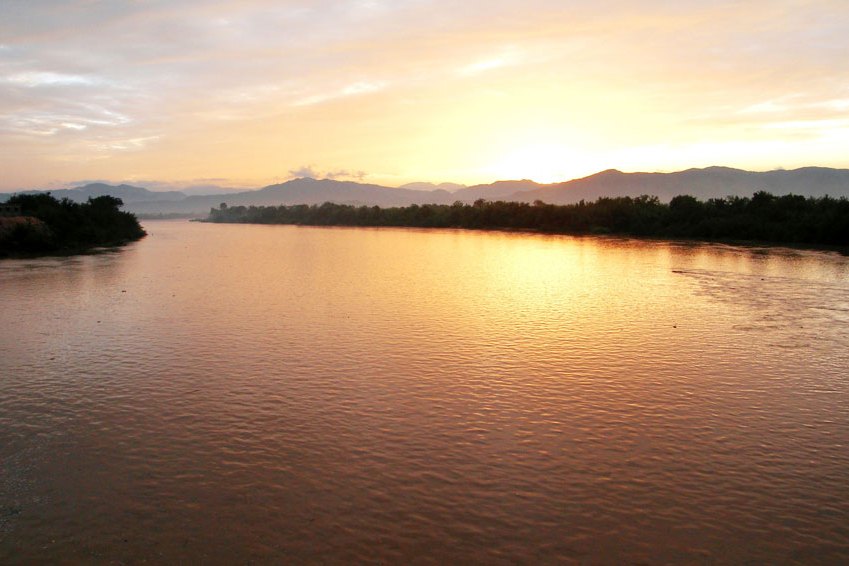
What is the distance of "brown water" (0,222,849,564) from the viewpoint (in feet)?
40.1

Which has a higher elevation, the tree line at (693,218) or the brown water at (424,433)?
the tree line at (693,218)

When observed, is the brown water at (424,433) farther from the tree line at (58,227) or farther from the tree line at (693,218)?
the tree line at (693,218)

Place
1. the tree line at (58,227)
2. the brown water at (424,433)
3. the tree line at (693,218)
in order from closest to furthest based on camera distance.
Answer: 1. the brown water at (424,433)
2. the tree line at (58,227)
3. the tree line at (693,218)

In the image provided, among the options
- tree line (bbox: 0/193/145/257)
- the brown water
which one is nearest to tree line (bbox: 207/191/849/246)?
the brown water

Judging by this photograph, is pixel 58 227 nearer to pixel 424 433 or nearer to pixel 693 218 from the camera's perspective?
pixel 424 433

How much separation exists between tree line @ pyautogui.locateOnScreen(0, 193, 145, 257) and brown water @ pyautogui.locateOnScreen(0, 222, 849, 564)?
48.4 m

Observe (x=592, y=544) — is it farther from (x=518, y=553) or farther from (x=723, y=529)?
(x=723, y=529)

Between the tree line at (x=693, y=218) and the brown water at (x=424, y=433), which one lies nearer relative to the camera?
the brown water at (x=424, y=433)

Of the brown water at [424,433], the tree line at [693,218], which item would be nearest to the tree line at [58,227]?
the brown water at [424,433]

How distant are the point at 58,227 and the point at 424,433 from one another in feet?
298

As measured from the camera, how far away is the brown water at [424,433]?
481 inches

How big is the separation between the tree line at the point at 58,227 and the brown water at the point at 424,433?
4842cm

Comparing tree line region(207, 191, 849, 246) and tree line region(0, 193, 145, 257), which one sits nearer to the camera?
tree line region(0, 193, 145, 257)

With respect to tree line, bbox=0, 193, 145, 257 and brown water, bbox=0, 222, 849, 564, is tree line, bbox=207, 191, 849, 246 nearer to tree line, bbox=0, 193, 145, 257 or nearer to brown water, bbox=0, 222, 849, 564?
Result: brown water, bbox=0, 222, 849, 564
